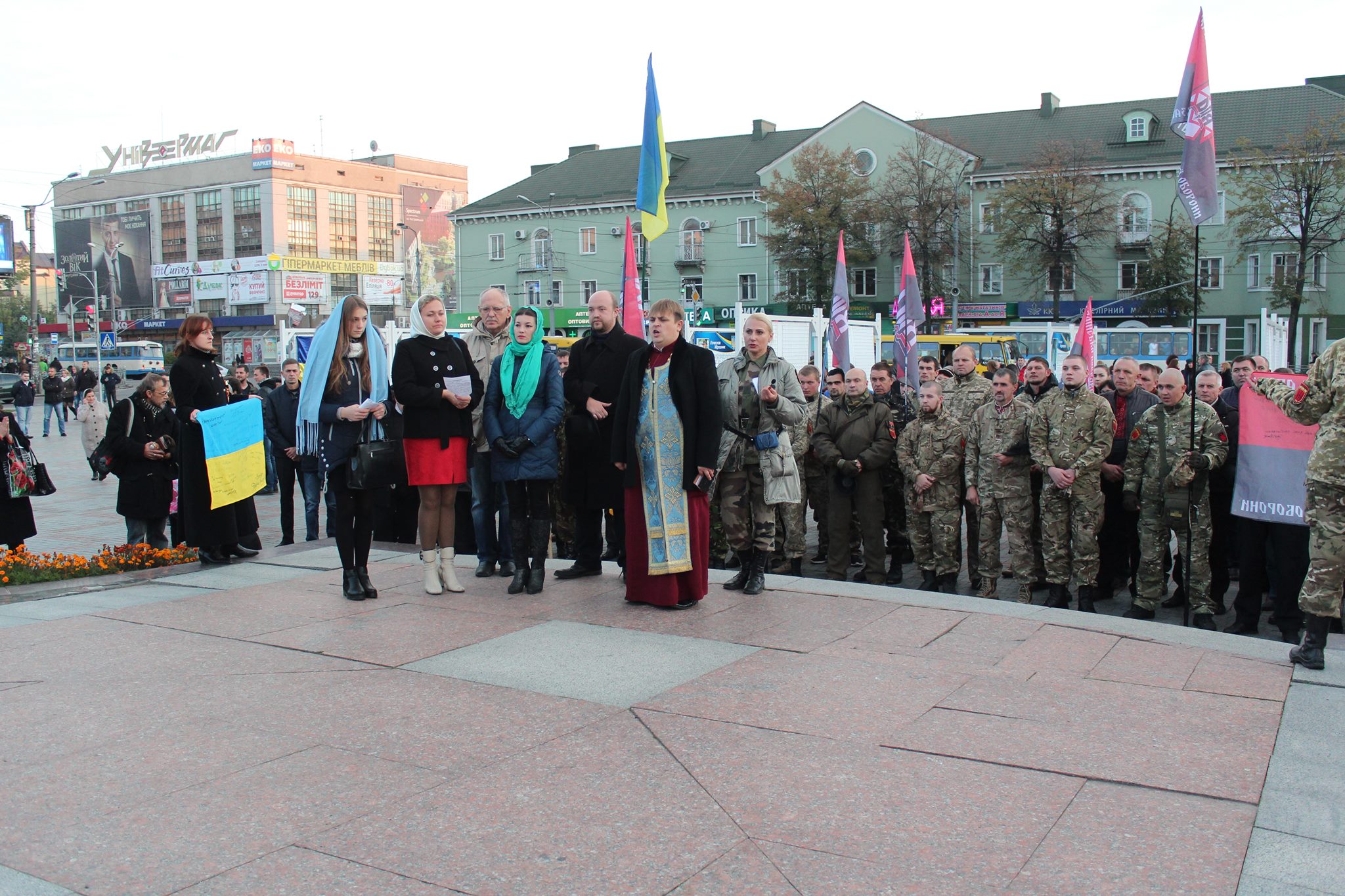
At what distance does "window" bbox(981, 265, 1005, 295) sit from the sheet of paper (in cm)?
5061

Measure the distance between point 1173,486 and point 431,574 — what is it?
4.98 metres

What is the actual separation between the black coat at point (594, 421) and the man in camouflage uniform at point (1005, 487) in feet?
9.04

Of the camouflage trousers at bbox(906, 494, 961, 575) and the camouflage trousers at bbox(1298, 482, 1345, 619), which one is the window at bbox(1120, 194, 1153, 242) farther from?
the camouflage trousers at bbox(1298, 482, 1345, 619)

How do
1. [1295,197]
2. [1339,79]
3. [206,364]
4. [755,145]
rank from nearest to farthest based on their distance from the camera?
[206,364] → [1295,197] → [1339,79] → [755,145]

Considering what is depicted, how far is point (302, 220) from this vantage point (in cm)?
10381

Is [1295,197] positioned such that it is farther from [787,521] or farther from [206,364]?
[206,364]

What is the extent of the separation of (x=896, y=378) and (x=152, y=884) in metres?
10.0

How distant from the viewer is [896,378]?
12.1 metres

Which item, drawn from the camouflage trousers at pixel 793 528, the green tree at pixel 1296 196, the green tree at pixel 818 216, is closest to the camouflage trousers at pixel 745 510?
the camouflage trousers at pixel 793 528

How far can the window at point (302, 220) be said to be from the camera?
102m

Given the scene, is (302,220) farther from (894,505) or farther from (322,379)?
(322,379)

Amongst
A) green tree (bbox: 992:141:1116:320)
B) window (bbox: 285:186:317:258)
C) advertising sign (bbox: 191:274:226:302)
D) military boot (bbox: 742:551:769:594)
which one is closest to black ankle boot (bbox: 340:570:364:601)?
military boot (bbox: 742:551:769:594)

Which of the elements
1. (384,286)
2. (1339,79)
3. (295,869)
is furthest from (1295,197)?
(384,286)

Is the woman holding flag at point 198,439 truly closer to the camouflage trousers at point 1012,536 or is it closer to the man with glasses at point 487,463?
the man with glasses at point 487,463
